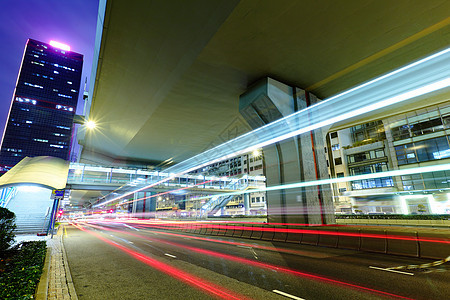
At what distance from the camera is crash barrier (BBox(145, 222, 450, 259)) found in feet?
32.0

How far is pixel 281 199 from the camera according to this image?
1611 centimetres

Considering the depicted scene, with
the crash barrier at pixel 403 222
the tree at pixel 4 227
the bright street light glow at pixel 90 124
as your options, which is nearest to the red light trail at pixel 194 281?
the tree at pixel 4 227

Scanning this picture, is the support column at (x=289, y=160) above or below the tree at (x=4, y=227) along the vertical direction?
above

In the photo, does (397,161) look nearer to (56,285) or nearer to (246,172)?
(246,172)

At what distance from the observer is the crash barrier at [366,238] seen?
9.76 metres

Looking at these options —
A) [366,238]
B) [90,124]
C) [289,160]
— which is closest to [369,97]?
[289,160]

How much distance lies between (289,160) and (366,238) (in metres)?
6.65

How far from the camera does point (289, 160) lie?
55.1 ft

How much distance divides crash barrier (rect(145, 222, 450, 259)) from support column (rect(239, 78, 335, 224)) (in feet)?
3.11

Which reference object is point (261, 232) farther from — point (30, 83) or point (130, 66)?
point (30, 83)

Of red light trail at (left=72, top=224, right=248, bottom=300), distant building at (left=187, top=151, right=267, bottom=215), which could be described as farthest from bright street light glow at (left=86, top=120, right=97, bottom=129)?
distant building at (left=187, top=151, right=267, bottom=215)

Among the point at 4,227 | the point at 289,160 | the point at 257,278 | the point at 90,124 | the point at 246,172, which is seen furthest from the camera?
the point at 246,172

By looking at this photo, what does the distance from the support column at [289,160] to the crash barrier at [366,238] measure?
0.95 metres

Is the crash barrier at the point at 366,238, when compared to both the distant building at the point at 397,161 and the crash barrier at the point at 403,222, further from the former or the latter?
the distant building at the point at 397,161
